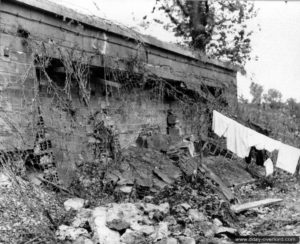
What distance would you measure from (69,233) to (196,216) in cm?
210

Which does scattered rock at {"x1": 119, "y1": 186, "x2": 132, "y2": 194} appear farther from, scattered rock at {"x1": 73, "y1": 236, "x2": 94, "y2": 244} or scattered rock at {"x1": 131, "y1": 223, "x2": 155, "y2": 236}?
scattered rock at {"x1": 73, "y1": 236, "x2": 94, "y2": 244}

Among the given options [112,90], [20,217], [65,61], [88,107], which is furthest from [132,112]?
[20,217]

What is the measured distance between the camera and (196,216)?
231 inches

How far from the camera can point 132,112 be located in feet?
29.8

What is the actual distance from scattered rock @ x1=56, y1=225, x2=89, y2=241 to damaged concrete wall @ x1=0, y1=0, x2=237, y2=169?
1751 mm

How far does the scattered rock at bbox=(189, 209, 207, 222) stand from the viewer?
578 cm

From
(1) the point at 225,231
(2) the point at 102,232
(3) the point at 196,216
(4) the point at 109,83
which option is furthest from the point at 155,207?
(4) the point at 109,83

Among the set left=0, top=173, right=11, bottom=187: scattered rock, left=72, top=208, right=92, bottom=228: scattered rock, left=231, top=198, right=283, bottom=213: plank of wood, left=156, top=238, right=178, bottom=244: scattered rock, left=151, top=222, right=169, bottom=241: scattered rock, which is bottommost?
left=231, top=198, right=283, bottom=213: plank of wood

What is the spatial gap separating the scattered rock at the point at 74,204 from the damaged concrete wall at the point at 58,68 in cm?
118

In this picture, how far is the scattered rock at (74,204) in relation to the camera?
18.1ft

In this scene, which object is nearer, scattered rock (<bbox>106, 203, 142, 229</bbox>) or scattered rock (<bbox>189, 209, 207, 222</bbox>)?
scattered rock (<bbox>106, 203, 142, 229</bbox>)

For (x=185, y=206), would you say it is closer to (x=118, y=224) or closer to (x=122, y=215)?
(x=122, y=215)

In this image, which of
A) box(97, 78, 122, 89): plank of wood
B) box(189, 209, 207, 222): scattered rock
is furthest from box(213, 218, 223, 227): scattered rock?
box(97, 78, 122, 89): plank of wood

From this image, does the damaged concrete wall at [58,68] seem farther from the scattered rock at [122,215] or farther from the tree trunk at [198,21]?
the tree trunk at [198,21]
